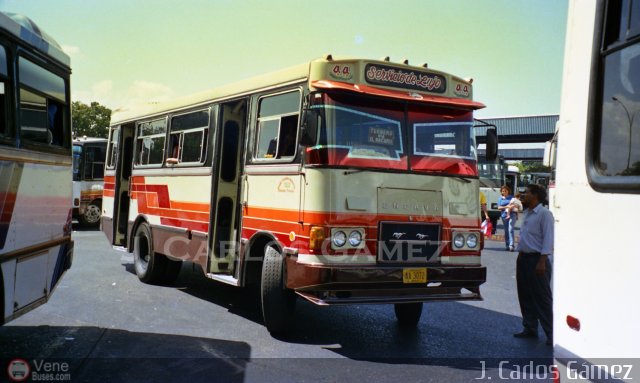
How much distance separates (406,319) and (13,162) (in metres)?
5.11

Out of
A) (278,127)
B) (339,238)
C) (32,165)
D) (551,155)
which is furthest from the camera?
(551,155)

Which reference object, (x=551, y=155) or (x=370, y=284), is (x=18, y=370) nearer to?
(x=370, y=284)

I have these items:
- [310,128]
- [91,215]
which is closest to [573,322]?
[310,128]

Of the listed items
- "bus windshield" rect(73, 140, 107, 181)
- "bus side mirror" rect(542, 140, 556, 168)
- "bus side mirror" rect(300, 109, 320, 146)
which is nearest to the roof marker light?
"bus side mirror" rect(300, 109, 320, 146)

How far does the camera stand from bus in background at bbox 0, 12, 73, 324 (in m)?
5.07

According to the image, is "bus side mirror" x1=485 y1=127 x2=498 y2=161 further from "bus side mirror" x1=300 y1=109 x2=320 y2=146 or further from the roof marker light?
the roof marker light

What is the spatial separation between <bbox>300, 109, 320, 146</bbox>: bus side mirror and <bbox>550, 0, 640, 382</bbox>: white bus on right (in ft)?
10.8

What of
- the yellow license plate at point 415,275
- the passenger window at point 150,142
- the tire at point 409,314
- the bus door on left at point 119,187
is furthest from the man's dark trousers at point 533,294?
the bus door on left at point 119,187

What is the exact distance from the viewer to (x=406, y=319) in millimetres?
7680

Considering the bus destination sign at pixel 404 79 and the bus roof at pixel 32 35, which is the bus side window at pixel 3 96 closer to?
the bus roof at pixel 32 35

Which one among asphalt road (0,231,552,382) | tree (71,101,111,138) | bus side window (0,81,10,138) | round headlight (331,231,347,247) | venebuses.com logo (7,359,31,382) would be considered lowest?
venebuses.com logo (7,359,31,382)

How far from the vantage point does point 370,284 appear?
20.7 ft

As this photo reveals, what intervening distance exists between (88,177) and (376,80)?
16.2 metres

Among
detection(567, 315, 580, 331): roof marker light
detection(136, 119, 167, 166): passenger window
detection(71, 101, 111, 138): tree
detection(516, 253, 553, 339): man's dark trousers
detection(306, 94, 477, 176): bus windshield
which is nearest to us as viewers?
detection(567, 315, 580, 331): roof marker light
